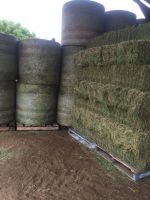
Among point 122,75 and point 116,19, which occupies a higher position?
point 116,19

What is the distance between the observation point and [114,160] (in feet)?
18.0

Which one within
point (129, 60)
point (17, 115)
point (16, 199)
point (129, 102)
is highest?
point (129, 60)

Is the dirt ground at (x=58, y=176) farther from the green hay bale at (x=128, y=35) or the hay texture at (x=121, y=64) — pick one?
the green hay bale at (x=128, y=35)

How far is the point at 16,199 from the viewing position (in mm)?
3969

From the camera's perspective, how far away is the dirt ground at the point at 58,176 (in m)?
4.21

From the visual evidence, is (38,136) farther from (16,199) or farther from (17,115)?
(16,199)

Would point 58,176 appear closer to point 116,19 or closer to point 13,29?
point 116,19

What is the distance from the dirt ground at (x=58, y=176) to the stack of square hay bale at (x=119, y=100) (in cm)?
47

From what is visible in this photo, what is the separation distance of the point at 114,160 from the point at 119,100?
136 cm

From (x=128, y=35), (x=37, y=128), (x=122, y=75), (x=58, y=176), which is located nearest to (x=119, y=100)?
(x=122, y=75)

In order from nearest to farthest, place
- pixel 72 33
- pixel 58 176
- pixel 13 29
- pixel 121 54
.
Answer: pixel 58 176 < pixel 121 54 < pixel 72 33 < pixel 13 29

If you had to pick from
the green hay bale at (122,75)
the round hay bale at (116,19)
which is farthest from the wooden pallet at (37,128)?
the round hay bale at (116,19)

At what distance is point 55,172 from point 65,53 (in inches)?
156

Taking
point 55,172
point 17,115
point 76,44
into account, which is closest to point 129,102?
point 55,172
